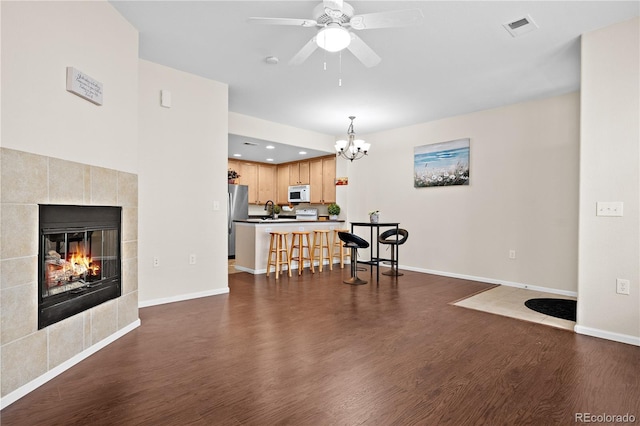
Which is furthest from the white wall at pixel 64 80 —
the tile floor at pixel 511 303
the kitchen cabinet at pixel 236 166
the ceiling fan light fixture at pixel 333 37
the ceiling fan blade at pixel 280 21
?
the kitchen cabinet at pixel 236 166

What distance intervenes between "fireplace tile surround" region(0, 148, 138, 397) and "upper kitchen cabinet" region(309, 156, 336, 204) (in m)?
5.30

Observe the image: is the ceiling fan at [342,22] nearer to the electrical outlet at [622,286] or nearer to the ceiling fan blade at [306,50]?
the ceiling fan blade at [306,50]

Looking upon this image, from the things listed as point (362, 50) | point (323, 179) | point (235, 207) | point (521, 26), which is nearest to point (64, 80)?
point (362, 50)

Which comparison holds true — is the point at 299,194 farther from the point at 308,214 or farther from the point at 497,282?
the point at 497,282

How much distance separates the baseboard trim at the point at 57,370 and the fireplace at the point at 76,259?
0.29m

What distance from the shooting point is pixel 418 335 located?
285cm

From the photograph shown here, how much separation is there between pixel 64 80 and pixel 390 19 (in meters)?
2.20

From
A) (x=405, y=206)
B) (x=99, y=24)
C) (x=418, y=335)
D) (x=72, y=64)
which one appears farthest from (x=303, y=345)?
(x=405, y=206)

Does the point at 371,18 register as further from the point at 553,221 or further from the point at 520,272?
the point at 520,272

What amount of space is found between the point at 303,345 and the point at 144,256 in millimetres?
2086

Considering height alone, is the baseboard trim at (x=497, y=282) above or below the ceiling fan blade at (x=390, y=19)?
below

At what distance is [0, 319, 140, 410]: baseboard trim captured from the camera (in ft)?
5.82

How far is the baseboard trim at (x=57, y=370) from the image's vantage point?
5.82ft

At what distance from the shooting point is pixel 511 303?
393 cm
